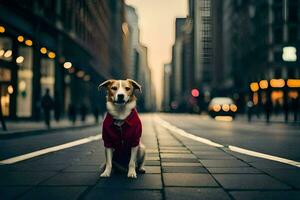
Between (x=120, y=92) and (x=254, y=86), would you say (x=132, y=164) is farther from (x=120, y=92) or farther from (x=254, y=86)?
(x=254, y=86)

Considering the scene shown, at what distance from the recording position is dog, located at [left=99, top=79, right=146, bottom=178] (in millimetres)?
5445

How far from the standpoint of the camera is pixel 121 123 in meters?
5.52

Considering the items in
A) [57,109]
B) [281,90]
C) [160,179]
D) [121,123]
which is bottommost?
[160,179]

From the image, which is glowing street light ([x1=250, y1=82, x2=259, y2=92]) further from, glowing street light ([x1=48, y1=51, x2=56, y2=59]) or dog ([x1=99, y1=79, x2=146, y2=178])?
dog ([x1=99, y1=79, x2=146, y2=178])

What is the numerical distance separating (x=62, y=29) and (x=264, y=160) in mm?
27898

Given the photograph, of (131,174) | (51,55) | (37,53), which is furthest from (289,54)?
(131,174)

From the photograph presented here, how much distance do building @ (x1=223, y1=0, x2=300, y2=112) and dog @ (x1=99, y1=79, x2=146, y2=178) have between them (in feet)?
171

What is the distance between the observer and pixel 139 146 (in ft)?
19.3

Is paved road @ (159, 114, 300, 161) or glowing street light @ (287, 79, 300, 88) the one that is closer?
paved road @ (159, 114, 300, 161)

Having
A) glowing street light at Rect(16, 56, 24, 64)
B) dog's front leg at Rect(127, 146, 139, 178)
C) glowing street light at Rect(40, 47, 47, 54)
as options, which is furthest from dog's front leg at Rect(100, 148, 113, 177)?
glowing street light at Rect(40, 47, 47, 54)

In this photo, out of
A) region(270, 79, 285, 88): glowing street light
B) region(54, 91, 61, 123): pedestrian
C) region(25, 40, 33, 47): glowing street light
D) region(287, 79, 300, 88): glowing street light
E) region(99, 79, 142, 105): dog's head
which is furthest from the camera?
region(270, 79, 285, 88): glowing street light

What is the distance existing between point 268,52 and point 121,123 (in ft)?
202

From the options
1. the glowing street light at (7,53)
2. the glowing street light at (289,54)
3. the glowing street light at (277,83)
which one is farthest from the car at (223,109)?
the glowing street light at (277,83)

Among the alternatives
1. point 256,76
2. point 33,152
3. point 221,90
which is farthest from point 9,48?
point 221,90
